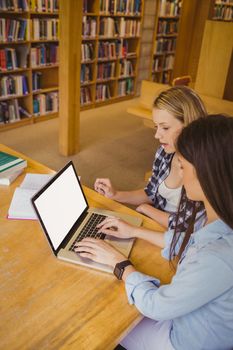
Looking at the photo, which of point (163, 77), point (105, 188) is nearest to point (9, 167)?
point (105, 188)

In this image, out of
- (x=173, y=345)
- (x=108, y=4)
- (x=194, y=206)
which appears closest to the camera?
(x=173, y=345)

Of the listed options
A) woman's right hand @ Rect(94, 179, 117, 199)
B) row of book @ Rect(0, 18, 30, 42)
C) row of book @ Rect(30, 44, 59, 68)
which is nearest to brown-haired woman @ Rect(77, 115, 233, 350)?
woman's right hand @ Rect(94, 179, 117, 199)

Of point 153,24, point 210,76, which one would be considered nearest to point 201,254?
point 210,76

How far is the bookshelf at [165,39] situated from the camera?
5703 mm

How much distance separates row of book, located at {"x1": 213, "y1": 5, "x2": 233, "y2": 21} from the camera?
6.45m

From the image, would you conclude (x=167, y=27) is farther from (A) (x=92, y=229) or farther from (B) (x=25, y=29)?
(A) (x=92, y=229)

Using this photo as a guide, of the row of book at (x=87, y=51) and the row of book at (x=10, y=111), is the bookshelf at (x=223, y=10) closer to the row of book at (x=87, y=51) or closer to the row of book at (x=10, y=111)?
the row of book at (x=87, y=51)

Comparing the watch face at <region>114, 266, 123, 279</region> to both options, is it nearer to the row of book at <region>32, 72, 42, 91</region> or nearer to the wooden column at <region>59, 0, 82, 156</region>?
the wooden column at <region>59, 0, 82, 156</region>

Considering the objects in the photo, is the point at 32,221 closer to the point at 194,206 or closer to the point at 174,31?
the point at 194,206

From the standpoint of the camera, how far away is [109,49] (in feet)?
16.4

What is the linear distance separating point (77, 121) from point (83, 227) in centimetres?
248

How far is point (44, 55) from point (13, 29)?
55 centimetres

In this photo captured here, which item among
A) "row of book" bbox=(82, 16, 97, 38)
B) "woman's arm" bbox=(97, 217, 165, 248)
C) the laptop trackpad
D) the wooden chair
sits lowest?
the laptop trackpad

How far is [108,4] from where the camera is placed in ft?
15.5
